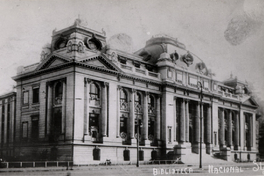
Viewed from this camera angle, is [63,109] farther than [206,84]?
No

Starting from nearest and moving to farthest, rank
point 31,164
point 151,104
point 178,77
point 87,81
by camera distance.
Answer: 1. point 31,164
2. point 87,81
3. point 151,104
4. point 178,77

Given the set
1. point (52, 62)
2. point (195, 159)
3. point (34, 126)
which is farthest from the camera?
point (195, 159)

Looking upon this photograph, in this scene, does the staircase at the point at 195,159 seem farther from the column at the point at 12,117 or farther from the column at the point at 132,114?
the column at the point at 12,117

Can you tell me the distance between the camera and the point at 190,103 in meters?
35.4

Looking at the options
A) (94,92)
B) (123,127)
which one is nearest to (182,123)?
(123,127)

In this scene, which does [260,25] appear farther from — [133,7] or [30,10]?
[30,10]

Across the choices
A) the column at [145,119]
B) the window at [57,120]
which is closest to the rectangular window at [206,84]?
the column at [145,119]

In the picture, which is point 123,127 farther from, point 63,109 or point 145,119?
point 63,109

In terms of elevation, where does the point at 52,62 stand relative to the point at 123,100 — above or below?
above

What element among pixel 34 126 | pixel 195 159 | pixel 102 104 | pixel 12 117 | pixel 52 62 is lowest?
pixel 195 159

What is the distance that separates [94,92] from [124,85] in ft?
9.77

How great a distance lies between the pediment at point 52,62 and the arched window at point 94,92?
9.30ft

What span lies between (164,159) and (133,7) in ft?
55.1

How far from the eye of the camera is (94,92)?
26.4 metres
